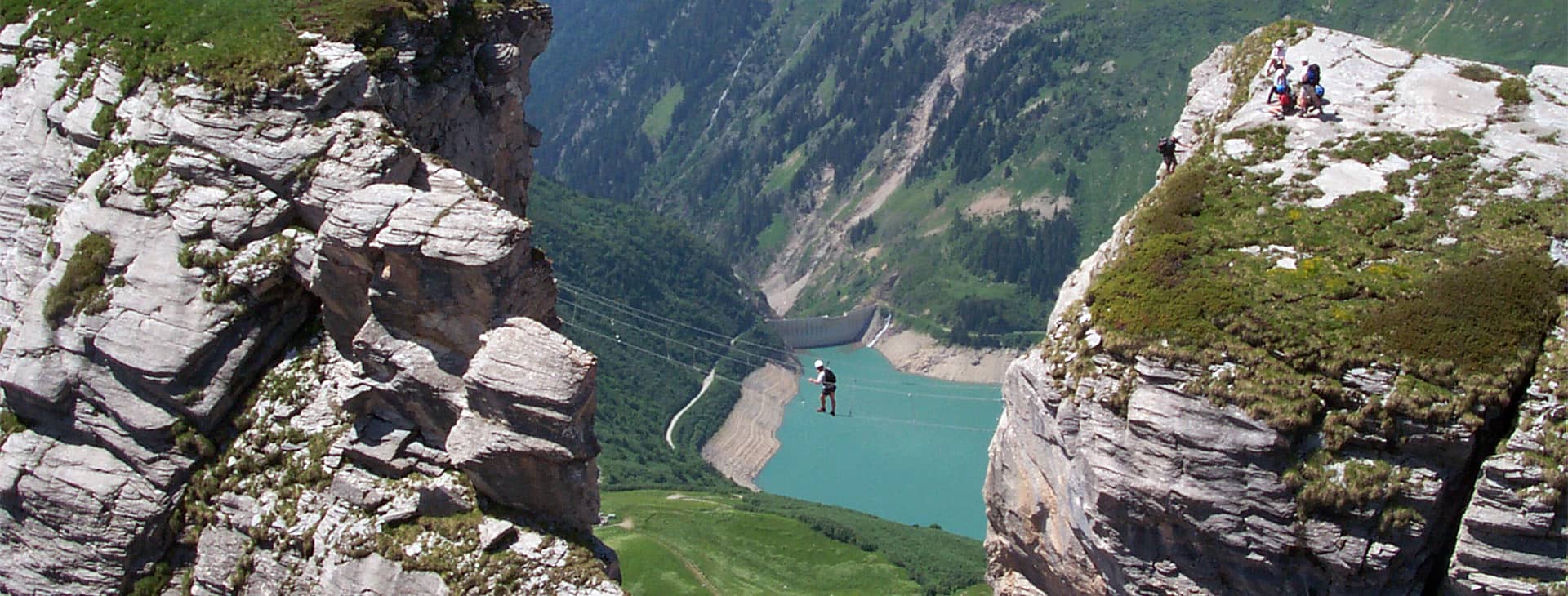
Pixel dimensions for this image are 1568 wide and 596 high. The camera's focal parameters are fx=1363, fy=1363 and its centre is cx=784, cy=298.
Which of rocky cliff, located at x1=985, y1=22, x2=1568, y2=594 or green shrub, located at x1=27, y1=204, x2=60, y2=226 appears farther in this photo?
green shrub, located at x1=27, y1=204, x2=60, y2=226

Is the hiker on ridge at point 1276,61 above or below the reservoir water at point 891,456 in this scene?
above

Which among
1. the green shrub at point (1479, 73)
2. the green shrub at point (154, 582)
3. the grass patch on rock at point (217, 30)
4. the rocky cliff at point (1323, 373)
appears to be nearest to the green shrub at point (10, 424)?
the green shrub at point (154, 582)

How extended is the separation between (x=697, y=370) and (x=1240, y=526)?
15030 centimetres

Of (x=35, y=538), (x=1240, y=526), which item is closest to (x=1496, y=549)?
(x=1240, y=526)

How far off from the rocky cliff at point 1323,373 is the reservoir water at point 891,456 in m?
112

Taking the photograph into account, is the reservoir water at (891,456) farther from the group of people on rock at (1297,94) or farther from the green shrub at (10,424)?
the green shrub at (10,424)

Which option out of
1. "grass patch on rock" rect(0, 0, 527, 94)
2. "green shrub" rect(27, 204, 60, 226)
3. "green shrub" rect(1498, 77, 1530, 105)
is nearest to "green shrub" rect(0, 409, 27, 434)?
"green shrub" rect(27, 204, 60, 226)

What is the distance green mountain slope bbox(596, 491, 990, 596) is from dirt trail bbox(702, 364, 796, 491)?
2009 inches

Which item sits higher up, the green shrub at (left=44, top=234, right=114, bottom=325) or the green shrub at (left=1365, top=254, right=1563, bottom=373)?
the green shrub at (left=1365, top=254, right=1563, bottom=373)

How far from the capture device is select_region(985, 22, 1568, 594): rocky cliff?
27156mm

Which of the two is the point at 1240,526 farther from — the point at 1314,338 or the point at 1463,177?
the point at 1463,177

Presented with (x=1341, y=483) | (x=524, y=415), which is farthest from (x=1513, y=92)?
(x=524, y=415)

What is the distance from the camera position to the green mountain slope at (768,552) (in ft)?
229

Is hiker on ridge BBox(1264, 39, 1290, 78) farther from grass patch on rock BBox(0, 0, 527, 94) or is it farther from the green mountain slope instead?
the green mountain slope
